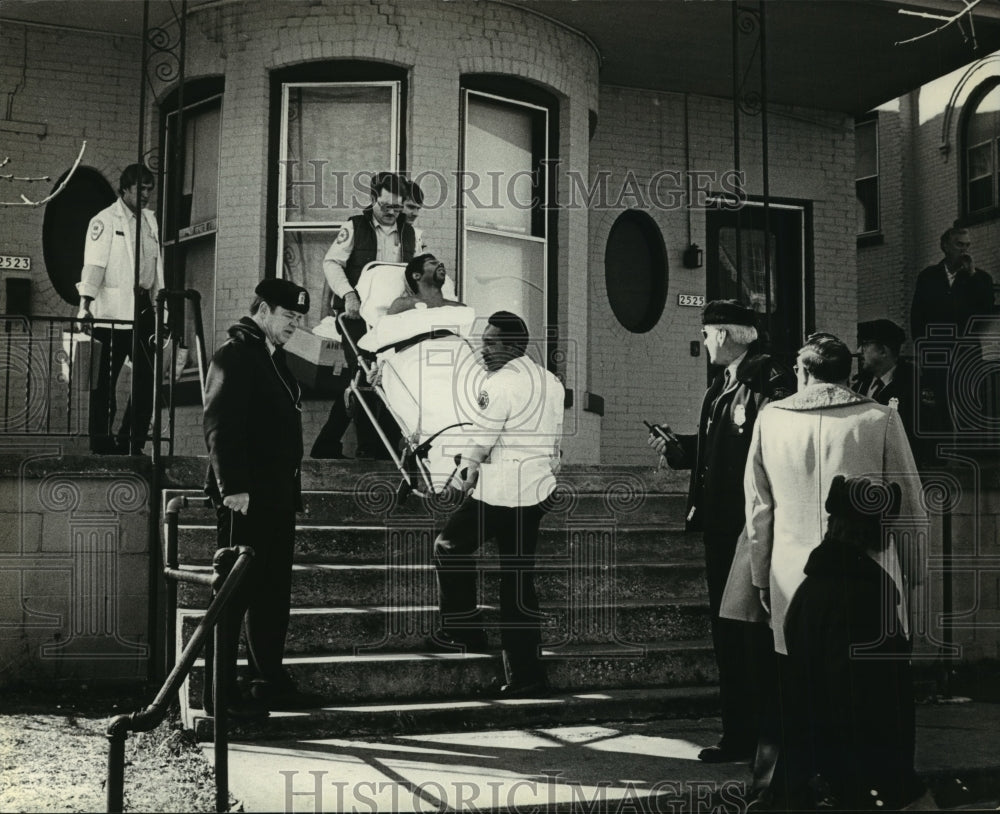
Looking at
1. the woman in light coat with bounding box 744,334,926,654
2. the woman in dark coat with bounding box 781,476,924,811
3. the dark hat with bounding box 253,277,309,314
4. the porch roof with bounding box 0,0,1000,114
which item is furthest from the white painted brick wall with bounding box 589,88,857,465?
the woman in dark coat with bounding box 781,476,924,811

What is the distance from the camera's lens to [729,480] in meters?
5.75

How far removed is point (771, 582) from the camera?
508 cm

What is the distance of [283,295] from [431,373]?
2894 mm

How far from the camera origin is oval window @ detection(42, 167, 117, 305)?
1074 cm

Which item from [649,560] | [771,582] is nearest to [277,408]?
[771,582]

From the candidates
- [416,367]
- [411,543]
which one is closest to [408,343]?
[416,367]

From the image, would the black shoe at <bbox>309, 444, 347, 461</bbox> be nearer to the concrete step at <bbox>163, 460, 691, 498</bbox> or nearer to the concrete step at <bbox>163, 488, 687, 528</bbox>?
the concrete step at <bbox>163, 460, 691, 498</bbox>

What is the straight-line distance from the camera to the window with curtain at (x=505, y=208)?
998 centimetres

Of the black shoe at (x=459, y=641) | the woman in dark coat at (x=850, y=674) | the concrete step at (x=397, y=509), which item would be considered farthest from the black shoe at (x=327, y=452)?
the woman in dark coat at (x=850, y=674)

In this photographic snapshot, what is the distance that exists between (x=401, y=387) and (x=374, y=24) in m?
2.95

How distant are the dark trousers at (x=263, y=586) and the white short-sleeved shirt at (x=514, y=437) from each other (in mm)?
1086

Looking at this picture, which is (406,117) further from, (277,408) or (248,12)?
(277,408)

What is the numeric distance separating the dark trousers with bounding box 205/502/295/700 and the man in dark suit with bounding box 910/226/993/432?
7830mm

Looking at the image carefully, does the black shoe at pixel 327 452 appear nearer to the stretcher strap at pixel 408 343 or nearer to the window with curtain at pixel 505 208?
the stretcher strap at pixel 408 343
